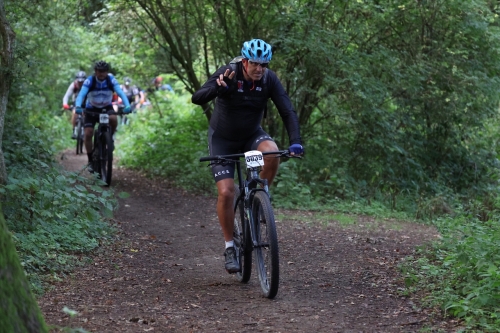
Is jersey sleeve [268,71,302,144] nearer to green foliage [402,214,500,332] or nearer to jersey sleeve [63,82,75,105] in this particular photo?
green foliage [402,214,500,332]

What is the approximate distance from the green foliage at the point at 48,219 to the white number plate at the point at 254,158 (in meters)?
1.90

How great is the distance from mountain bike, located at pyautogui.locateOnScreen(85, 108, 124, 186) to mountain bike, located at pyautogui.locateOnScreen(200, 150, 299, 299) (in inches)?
250

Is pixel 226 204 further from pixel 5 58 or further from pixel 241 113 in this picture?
pixel 5 58

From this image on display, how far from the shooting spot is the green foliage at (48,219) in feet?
22.2

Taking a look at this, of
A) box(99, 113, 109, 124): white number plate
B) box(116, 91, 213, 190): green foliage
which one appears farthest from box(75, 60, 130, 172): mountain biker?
box(116, 91, 213, 190): green foliage

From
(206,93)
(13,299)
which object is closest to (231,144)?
(206,93)

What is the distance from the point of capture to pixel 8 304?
346 centimetres

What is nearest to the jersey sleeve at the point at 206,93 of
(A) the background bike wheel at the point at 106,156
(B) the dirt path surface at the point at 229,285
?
(B) the dirt path surface at the point at 229,285

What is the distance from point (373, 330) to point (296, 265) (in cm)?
248

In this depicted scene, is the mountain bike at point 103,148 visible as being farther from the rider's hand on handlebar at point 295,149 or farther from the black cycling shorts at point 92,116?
the rider's hand on handlebar at point 295,149

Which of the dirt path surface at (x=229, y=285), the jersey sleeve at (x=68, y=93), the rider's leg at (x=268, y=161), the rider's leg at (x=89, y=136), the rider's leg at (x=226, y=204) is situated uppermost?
the jersey sleeve at (x=68, y=93)

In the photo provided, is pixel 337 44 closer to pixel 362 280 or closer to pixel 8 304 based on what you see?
pixel 362 280

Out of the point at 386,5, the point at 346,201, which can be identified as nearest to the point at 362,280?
the point at 346,201

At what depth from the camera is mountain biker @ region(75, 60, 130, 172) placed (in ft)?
40.6
